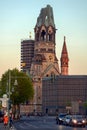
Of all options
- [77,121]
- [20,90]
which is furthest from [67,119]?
[20,90]

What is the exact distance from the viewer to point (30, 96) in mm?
157000

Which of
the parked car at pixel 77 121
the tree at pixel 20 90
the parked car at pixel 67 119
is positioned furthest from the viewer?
the tree at pixel 20 90

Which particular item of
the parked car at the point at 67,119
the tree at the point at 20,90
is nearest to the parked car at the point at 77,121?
the parked car at the point at 67,119

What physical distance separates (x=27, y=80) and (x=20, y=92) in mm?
6577

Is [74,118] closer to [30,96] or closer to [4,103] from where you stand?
[4,103]

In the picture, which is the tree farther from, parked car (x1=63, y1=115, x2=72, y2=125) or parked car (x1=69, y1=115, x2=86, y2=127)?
parked car (x1=69, y1=115, x2=86, y2=127)

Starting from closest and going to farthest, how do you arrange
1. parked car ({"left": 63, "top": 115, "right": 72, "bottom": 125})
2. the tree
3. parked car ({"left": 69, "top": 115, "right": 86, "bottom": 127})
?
1. parked car ({"left": 69, "top": 115, "right": 86, "bottom": 127})
2. parked car ({"left": 63, "top": 115, "right": 72, "bottom": 125})
3. the tree

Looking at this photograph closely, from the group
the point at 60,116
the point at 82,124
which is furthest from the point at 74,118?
the point at 60,116

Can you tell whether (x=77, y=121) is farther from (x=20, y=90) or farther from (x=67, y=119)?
(x=20, y=90)

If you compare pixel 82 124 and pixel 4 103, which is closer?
pixel 4 103

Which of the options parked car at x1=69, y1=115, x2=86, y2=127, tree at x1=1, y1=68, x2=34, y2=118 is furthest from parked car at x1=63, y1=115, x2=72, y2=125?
tree at x1=1, y1=68, x2=34, y2=118

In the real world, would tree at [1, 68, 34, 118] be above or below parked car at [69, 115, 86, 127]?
above

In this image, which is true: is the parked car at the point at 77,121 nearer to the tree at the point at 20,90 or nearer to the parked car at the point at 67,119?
the parked car at the point at 67,119

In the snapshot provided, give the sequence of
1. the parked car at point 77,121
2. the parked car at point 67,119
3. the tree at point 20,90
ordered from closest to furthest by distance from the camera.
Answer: the parked car at point 77,121
the parked car at point 67,119
the tree at point 20,90
